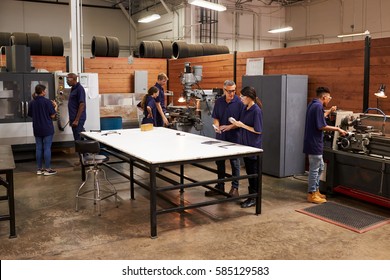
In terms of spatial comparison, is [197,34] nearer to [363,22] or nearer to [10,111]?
[363,22]

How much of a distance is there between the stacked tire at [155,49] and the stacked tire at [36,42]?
1856 mm

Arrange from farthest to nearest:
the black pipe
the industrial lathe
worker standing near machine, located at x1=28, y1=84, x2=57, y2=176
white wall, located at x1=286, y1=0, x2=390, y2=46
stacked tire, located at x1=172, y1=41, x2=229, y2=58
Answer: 1. white wall, located at x1=286, y1=0, x2=390, y2=46
2. stacked tire, located at x1=172, y1=41, x2=229, y2=58
3. worker standing near machine, located at x1=28, y1=84, x2=57, y2=176
4. the black pipe
5. the industrial lathe

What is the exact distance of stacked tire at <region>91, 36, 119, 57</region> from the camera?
29.2 feet

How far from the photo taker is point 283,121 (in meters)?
5.75

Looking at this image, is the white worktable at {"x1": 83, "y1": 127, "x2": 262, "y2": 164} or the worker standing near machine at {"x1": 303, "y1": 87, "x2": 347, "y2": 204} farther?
the worker standing near machine at {"x1": 303, "y1": 87, "x2": 347, "y2": 204}

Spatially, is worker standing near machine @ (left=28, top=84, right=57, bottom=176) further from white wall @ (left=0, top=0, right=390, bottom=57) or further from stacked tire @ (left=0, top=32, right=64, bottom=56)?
white wall @ (left=0, top=0, right=390, bottom=57)

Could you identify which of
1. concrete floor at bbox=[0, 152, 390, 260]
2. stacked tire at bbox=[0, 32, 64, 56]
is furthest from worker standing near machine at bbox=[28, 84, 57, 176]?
stacked tire at bbox=[0, 32, 64, 56]

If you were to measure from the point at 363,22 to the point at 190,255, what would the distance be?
10.2 meters

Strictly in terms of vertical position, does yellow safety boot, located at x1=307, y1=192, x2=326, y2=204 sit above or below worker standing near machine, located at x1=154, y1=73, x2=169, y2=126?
below

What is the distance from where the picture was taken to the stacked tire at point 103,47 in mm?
8906

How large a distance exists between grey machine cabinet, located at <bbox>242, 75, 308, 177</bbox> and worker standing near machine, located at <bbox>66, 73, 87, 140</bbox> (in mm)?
2805

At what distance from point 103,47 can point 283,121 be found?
4935 mm

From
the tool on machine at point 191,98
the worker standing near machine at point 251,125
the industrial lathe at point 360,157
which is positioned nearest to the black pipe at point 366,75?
the industrial lathe at point 360,157

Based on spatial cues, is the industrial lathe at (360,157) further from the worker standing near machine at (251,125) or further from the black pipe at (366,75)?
the worker standing near machine at (251,125)
